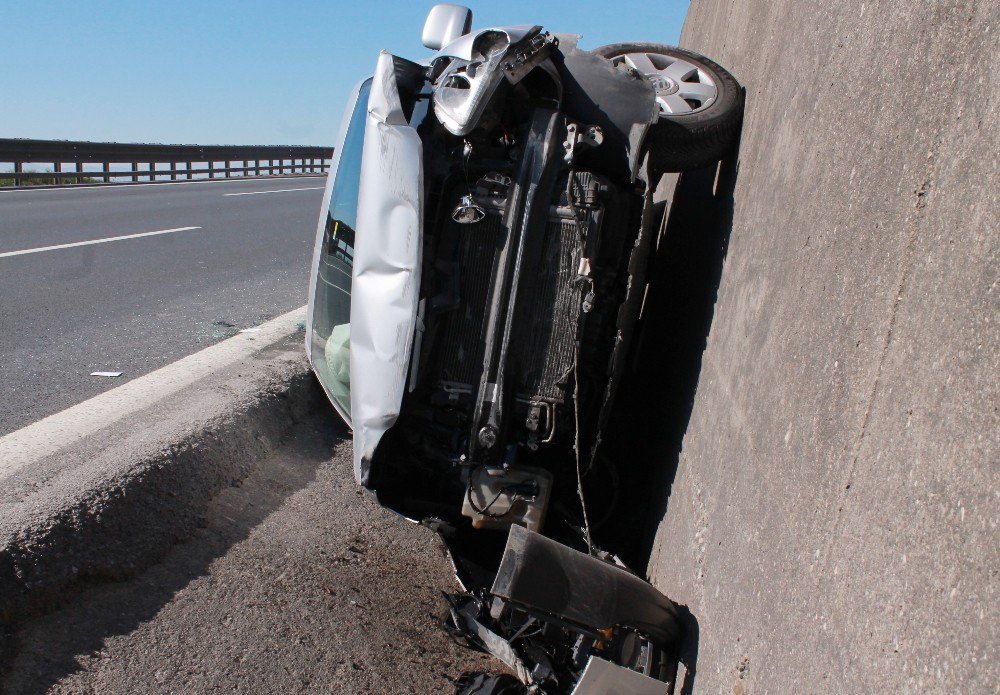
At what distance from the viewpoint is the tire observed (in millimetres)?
3711

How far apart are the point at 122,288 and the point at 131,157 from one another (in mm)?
18293

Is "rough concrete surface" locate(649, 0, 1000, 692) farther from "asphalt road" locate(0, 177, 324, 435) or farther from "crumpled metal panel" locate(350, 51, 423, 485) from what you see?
"asphalt road" locate(0, 177, 324, 435)

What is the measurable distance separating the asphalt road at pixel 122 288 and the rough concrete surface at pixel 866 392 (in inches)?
141

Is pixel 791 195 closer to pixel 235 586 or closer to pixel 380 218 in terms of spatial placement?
pixel 380 218

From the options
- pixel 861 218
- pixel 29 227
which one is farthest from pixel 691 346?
pixel 29 227

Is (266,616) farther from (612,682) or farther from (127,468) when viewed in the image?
(612,682)

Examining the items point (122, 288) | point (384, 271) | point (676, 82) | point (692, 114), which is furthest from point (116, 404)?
point (122, 288)

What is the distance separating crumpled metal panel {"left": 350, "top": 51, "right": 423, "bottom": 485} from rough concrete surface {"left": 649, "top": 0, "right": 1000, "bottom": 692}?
4.11 feet

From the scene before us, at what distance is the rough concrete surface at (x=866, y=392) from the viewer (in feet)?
3.92

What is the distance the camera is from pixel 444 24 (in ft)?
14.7

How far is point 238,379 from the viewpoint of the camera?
177 inches

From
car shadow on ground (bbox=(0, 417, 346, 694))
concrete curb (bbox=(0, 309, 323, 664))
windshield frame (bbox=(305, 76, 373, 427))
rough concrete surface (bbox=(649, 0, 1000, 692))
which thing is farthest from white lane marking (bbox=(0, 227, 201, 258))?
rough concrete surface (bbox=(649, 0, 1000, 692))

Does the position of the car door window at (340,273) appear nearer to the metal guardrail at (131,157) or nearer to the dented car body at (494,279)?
the dented car body at (494,279)

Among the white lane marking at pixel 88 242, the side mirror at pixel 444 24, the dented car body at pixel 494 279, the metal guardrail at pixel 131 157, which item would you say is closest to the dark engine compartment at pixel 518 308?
the dented car body at pixel 494 279
